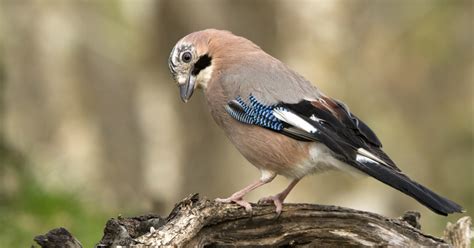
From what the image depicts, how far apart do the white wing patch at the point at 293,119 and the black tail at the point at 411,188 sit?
45cm

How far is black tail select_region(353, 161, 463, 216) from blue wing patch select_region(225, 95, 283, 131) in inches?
Result: 29.5

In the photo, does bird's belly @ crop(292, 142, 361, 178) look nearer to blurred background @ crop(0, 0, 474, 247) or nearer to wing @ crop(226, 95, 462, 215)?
wing @ crop(226, 95, 462, 215)

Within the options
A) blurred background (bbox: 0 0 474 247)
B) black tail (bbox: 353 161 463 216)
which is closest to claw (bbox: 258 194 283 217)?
black tail (bbox: 353 161 463 216)

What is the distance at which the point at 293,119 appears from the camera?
7.88 metres

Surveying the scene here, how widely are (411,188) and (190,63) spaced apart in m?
2.12

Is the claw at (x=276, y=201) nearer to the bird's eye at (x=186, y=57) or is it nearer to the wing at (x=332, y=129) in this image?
the wing at (x=332, y=129)

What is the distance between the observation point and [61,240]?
6.52m

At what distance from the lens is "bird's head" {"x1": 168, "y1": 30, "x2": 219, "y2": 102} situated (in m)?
8.27

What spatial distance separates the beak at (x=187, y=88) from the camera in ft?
27.0

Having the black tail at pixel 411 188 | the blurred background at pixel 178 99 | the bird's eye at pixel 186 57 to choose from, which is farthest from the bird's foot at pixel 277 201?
the blurred background at pixel 178 99

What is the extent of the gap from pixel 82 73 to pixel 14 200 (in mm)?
8233

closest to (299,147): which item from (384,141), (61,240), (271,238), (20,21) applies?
(271,238)

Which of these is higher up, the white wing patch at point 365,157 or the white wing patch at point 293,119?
the white wing patch at point 293,119

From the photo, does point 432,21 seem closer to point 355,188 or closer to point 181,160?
point 355,188
